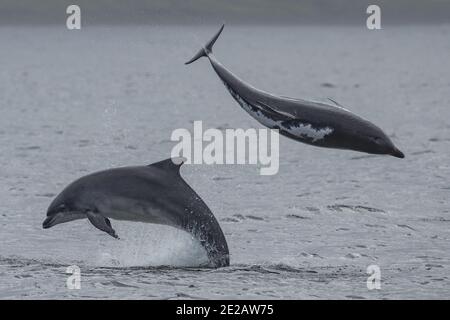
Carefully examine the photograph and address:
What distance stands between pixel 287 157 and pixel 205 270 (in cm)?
2324

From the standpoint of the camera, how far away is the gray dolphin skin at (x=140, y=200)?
22484 millimetres

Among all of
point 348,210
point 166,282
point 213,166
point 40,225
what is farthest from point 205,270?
point 213,166

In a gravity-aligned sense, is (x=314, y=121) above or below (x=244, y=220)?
above

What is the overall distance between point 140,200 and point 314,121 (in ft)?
14.0

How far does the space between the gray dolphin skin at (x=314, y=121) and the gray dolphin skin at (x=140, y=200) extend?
108 inches

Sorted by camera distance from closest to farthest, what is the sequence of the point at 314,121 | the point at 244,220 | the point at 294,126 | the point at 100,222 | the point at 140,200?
1. the point at 314,121
2. the point at 294,126
3. the point at 100,222
4. the point at 140,200
5. the point at 244,220

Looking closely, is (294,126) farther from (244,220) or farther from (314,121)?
(244,220)

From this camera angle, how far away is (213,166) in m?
43.8

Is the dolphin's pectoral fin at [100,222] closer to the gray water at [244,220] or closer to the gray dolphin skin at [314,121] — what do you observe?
the gray water at [244,220]

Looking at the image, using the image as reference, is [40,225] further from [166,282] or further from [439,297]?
[439,297]

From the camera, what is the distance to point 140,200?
22.5m

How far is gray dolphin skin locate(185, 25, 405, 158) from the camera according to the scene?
2009cm

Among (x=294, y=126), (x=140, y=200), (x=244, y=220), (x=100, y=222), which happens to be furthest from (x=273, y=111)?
(x=244, y=220)

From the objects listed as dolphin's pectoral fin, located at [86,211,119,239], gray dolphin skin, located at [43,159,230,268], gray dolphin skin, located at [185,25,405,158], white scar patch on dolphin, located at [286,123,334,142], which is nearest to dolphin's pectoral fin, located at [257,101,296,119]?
gray dolphin skin, located at [185,25,405,158]
